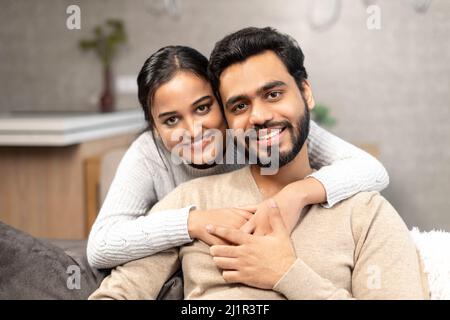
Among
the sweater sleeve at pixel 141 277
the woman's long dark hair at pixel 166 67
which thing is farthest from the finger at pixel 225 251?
the woman's long dark hair at pixel 166 67

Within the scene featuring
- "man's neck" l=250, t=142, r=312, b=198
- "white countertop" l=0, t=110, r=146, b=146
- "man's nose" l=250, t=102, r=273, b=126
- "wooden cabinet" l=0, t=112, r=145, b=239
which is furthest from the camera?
"wooden cabinet" l=0, t=112, r=145, b=239

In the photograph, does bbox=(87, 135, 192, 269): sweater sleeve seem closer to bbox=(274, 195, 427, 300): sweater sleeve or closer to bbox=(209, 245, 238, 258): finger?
bbox=(209, 245, 238, 258): finger

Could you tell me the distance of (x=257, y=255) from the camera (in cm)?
96

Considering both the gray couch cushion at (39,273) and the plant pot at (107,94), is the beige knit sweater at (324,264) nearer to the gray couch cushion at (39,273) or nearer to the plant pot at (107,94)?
the gray couch cushion at (39,273)

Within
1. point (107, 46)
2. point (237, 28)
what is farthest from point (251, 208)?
point (107, 46)

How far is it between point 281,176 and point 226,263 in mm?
244

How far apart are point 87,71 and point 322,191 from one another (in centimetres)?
242

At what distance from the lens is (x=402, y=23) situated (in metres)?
2.92

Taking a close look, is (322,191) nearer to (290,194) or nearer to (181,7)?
(290,194)

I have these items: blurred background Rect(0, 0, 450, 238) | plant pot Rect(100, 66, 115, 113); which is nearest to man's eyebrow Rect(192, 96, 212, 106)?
blurred background Rect(0, 0, 450, 238)

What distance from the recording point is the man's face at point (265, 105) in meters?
1.05

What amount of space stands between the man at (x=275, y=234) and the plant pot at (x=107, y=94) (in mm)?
2037

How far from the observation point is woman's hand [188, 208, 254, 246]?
1013 mm
